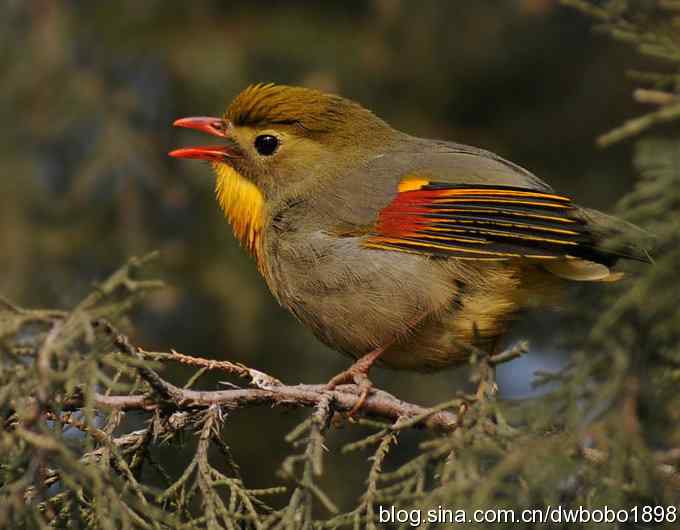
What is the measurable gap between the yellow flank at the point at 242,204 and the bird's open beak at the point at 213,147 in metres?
0.07

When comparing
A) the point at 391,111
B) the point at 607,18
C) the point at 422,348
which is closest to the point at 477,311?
the point at 422,348

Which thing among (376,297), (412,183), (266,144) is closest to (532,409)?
(376,297)

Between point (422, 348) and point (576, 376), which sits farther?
point (422, 348)

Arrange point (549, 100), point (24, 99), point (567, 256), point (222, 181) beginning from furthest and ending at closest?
point (549, 100) → point (24, 99) → point (222, 181) → point (567, 256)

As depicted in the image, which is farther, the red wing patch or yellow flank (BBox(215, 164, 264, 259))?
yellow flank (BBox(215, 164, 264, 259))

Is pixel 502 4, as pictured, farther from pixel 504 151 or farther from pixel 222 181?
pixel 222 181

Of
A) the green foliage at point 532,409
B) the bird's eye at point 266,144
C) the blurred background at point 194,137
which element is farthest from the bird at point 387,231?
the blurred background at point 194,137

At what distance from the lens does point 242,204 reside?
4.94 meters

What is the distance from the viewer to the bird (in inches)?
158

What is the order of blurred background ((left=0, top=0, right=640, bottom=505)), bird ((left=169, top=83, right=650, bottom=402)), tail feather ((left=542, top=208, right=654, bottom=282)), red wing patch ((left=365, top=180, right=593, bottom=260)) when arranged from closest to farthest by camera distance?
1. tail feather ((left=542, top=208, right=654, bottom=282))
2. red wing patch ((left=365, top=180, right=593, bottom=260))
3. bird ((left=169, top=83, right=650, bottom=402))
4. blurred background ((left=0, top=0, right=640, bottom=505))

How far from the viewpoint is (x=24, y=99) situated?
7285 millimetres

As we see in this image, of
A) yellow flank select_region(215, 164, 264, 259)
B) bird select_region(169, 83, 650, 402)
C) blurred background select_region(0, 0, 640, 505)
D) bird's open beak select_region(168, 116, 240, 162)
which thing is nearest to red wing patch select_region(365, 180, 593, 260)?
bird select_region(169, 83, 650, 402)

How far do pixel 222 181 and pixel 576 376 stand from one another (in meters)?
2.92

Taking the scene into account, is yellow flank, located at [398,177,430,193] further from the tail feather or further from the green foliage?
the green foliage
